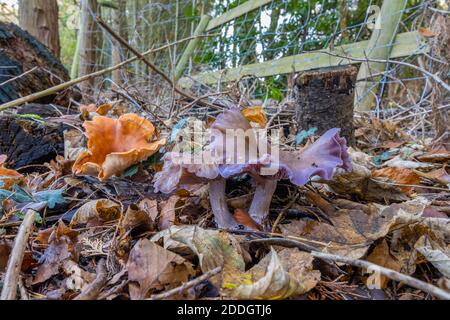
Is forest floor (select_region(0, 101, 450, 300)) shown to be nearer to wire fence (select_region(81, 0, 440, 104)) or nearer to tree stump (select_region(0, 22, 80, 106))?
tree stump (select_region(0, 22, 80, 106))

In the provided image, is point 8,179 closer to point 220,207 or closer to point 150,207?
point 150,207

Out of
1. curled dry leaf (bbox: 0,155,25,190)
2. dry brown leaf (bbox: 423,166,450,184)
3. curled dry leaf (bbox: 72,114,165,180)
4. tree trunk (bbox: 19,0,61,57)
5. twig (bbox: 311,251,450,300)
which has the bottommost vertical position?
curled dry leaf (bbox: 0,155,25,190)

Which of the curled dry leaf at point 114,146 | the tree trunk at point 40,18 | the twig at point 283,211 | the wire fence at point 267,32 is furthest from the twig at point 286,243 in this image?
the tree trunk at point 40,18

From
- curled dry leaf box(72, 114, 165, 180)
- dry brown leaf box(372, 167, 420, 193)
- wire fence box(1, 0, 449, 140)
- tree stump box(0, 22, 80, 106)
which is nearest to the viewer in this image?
curled dry leaf box(72, 114, 165, 180)

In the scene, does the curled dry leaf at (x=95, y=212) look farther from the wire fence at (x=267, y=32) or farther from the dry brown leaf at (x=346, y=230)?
the wire fence at (x=267, y=32)

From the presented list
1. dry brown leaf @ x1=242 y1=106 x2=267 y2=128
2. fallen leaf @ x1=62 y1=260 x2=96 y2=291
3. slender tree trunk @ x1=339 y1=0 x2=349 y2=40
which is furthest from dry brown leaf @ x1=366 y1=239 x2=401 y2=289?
slender tree trunk @ x1=339 y1=0 x2=349 y2=40

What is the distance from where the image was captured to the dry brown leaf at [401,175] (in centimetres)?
139

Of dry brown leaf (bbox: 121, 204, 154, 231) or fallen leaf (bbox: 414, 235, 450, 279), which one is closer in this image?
fallen leaf (bbox: 414, 235, 450, 279)

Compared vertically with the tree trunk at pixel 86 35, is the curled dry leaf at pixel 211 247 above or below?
below

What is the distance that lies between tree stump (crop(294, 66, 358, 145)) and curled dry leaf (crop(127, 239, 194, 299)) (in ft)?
3.56

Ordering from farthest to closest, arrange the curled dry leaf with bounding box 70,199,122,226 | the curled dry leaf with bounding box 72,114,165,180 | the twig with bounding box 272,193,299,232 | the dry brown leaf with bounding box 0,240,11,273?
the curled dry leaf with bounding box 72,114,165,180, the curled dry leaf with bounding box 70,199,122,226, the twig with bounding box 272,193,299,232, the dry brown leaf with bounding box 0,240,11,273

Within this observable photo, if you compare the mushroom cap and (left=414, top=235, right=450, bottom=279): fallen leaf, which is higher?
the mushroom cap

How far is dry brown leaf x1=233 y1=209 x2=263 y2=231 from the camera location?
1.02 metres

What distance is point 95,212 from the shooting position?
3.80 ft
